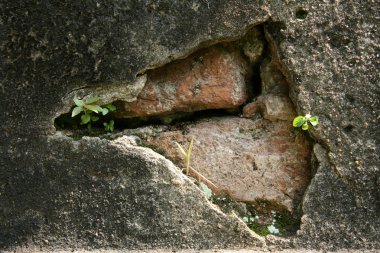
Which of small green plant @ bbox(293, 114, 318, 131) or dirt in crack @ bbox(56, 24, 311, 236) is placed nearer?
small green plant @ bbox(293, 114, 318, 131)

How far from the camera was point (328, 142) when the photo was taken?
1837 millimetres

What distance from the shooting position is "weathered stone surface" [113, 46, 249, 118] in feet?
6.40

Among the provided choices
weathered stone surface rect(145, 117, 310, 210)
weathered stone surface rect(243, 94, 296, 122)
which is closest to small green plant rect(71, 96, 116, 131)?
weathered stone surface rect(145, 117, 310, 210)

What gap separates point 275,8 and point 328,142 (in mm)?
514

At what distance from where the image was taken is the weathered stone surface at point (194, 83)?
76.8 inches

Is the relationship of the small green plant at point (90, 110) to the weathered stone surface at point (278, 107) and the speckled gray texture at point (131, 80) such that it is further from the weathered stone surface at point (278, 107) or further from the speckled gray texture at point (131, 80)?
the weathered stone surface at point (278, 107)

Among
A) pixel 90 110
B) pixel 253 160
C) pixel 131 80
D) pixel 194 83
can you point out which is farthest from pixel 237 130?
pixel 90 110

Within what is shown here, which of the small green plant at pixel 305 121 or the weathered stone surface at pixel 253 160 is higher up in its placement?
the small green plant at pixel 305 121

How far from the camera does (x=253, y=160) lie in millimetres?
1948

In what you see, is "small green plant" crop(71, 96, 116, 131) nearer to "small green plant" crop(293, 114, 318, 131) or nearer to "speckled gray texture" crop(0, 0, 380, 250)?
"speckled gray texture" crop(0, 0, 380, 250)

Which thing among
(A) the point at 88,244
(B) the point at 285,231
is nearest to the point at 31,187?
(A) the point at 88,244

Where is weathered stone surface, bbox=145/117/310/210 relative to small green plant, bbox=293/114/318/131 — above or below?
below

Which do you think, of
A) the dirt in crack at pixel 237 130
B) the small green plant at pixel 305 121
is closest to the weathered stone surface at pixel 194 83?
the dirt in crack at pixel 237 130

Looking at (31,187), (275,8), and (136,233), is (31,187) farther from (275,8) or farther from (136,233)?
(275,8)
